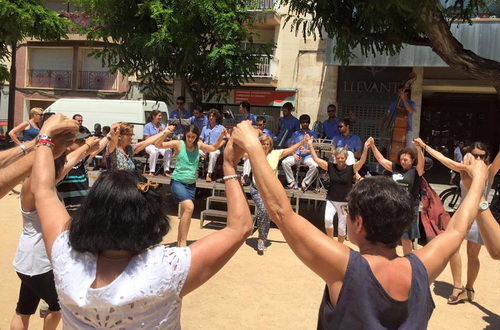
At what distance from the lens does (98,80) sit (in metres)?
24.2

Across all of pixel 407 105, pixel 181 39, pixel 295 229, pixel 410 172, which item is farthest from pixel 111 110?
pixel 295 229

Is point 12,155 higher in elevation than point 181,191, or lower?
higher

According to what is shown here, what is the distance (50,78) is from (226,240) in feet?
85.4

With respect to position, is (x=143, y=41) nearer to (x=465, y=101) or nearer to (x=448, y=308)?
(x=448, y=308)

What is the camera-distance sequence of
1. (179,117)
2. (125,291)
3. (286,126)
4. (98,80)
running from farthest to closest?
1. (98,80)
2. (179,117)
3. (286,126)
4. (125,291)

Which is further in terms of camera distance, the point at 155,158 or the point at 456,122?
the point at 456,122

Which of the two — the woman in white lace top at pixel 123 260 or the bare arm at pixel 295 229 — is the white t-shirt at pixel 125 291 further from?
the bare arm at pixel 295 229

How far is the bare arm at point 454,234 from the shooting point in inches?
73.0

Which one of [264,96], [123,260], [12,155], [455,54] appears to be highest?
[455,54]

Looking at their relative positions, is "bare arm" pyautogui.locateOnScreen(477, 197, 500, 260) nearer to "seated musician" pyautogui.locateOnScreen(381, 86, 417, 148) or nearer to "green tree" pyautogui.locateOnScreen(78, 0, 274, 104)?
"seated musician" pyautogui.locateOnScreen(381, 86, 417, 148)

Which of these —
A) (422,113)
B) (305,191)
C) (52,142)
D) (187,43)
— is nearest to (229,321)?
(52,142)

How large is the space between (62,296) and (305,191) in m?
7.53

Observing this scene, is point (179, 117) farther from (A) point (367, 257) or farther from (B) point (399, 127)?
(A) point (367, 257)

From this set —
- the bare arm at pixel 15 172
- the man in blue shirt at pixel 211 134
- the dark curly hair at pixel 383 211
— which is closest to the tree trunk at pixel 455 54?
the man in blue shirt at pixel 211 134
